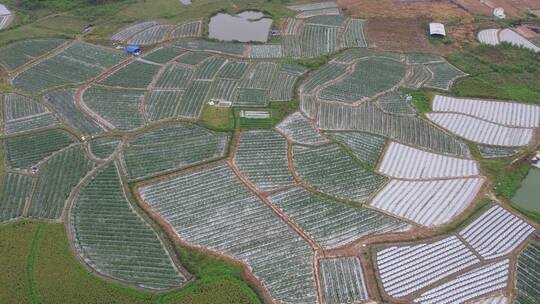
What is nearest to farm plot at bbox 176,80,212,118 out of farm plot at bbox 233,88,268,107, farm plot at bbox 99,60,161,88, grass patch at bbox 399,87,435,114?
farm plot at bbox 233,88,268,107

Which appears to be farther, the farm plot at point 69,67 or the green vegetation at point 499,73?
the farm plot at point 69,67

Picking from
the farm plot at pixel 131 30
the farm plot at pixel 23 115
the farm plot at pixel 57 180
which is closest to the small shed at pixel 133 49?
Result: the farm plot at pixel 131 30

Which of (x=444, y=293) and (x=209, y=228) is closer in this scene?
(x=444, y=293)

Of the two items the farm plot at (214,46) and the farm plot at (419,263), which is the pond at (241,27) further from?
the farm plot at (419,263)

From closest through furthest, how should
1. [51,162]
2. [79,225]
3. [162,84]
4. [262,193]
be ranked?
[79,225]
[262,193]
[51,162]
[162,84]

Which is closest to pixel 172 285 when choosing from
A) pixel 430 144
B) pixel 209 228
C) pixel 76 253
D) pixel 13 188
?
pixel 209 228

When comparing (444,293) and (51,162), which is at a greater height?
A: (51,162)

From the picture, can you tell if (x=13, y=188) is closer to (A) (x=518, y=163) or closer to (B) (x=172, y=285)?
(B) (x=172, y=285)
